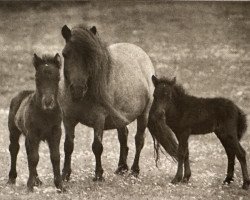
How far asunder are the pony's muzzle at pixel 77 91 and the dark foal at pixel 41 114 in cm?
59

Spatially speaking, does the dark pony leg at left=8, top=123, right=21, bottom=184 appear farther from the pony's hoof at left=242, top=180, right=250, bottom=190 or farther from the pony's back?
the pony's hoof at left=242, top=180, right=250, bottom=190

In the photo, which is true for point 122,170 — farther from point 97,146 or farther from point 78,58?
point 78,58

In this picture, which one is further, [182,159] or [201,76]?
[201,76]

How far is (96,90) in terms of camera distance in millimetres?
9125

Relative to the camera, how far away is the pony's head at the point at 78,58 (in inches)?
338

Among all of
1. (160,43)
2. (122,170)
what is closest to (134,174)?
(122,170)

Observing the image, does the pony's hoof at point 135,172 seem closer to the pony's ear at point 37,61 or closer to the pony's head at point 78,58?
the pony's head at point 78,58

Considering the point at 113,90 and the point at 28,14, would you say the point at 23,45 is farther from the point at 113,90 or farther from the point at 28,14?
the point at 113,90

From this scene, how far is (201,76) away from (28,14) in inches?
180

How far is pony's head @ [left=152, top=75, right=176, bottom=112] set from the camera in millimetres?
9227

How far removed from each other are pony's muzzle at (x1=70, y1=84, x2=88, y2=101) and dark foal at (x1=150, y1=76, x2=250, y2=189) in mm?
1358

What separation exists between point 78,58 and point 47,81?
1103 millimetres

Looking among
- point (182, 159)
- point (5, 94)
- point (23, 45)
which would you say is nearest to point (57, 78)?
point (182, 159)

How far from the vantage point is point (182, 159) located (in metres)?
9.63
